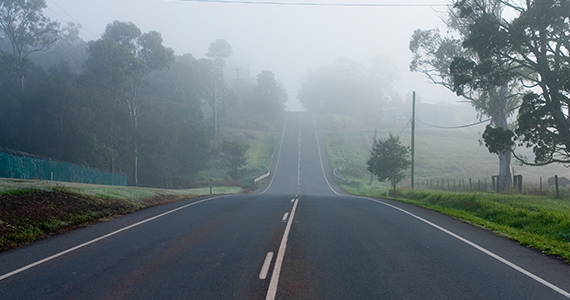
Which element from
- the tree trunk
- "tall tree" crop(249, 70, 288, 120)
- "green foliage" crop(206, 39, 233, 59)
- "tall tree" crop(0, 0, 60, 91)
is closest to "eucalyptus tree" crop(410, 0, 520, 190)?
the tree trunk

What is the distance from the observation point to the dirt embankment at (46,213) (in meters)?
11.4

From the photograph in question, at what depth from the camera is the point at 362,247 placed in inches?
402

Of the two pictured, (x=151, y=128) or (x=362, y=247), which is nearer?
(x=362, y=247)

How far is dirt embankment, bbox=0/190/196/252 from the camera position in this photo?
11.4m

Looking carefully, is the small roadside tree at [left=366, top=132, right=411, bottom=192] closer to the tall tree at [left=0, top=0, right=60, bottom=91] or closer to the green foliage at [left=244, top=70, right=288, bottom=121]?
the tall tree at [left=0, top=0, right=60, bottom=91]

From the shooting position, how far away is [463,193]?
84.6 feet

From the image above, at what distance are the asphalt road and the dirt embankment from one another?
78 cm

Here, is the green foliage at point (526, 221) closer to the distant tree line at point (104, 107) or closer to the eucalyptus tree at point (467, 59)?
the eucalyptus tree at point (467, 59)

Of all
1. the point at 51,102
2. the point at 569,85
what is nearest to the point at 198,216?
the point at 569,85

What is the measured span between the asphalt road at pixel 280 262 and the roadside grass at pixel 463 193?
1359 millimetres

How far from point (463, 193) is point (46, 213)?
65.8 ft

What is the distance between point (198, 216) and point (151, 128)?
45526mm

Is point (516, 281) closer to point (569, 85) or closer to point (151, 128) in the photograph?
point (569, 85)

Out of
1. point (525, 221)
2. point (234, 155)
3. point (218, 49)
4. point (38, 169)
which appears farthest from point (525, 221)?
point (218, 49)
